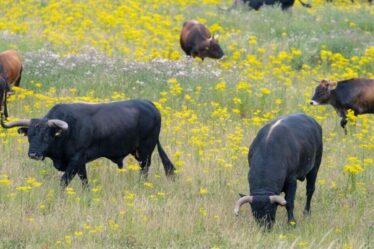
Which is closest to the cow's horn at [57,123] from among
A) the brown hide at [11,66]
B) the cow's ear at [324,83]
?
the brown hide at [11,66]

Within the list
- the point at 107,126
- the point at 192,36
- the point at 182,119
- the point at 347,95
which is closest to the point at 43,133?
the point at 107,126

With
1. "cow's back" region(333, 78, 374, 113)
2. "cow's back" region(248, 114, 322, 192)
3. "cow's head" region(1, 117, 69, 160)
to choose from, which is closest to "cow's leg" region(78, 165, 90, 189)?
"cow's head" region(1, 117, 69, 160)

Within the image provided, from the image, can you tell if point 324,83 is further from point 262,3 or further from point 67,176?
point 262,3

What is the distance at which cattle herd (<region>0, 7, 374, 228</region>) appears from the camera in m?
9.63

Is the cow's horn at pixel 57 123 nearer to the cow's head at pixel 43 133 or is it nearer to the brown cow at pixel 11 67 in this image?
the cow's head at pixel 43 133

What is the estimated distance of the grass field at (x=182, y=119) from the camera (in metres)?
9.16

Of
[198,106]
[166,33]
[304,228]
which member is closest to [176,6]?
[166,33]

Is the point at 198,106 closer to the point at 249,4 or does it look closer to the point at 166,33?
the point at 166,33

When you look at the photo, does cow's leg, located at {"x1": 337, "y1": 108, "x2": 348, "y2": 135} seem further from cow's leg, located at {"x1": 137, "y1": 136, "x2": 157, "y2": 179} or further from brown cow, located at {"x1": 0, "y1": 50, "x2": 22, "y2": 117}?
brown cow, located at {"x1": 0, "y1": 50, "x2": 22, "y2": 117}

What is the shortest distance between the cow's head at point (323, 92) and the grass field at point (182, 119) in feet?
1.31

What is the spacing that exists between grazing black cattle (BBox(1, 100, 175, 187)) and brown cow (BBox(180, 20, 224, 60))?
8693 mm

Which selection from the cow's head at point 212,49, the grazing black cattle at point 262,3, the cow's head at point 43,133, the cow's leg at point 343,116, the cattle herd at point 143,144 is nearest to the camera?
the cattle herd at point 143,144

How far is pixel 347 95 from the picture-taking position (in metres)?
15.2

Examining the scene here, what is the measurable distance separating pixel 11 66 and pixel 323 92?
19.1 feet
